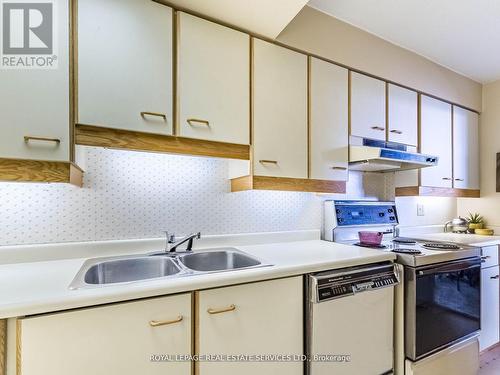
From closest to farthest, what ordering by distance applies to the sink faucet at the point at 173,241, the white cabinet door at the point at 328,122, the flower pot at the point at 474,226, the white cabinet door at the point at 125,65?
the white cabinet door at the point at 125,65
the sink faucet at the point at 173,241
the white cabinet door at the point at 328,122
the flower pot at the point at 474,226

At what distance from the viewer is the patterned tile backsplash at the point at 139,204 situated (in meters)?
1.32

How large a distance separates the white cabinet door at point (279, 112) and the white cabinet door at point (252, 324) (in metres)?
0.67

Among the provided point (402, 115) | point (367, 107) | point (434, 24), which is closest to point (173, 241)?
point (367, 107)

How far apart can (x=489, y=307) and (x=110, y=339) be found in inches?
110

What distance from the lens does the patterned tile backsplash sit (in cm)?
132

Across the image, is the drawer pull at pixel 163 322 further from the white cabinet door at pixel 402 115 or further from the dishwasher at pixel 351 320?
the white cabinet door at pixel 402 115

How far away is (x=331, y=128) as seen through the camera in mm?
1829

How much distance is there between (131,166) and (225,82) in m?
0.73

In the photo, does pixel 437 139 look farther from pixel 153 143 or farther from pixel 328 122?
pixel 153 143

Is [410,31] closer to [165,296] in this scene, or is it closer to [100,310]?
[165,296]

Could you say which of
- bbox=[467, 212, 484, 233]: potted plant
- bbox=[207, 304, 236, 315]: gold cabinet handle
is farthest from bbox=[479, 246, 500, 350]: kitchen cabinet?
bbox=[207, 304, 236, 315]: gold cabinet handle

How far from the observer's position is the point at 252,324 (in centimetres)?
118

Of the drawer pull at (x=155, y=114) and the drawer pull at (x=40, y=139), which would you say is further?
the drawer pull at (x=155, y=114)

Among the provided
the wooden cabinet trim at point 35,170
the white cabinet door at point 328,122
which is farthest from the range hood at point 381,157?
the wooden cabinet trim at point 35,170
